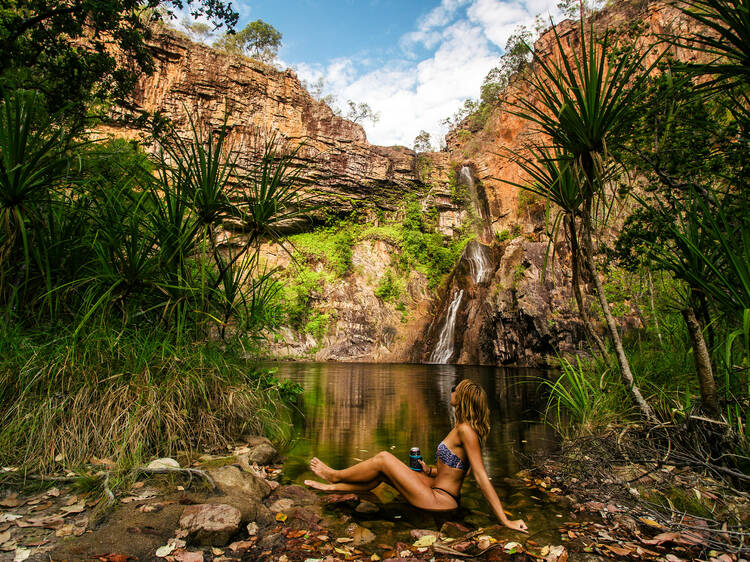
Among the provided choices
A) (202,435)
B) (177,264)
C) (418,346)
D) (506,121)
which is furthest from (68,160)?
(506,121)

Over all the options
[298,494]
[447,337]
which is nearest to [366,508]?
[298,494]

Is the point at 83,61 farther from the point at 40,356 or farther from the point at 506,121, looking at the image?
the point at 506,121

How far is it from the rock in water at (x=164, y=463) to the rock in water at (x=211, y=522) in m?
0.53

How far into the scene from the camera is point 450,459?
2.73 meters

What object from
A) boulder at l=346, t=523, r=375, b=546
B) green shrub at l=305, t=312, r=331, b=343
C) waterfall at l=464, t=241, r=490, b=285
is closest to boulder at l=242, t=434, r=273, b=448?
boulder at l=346, t=523, r=375, b=546

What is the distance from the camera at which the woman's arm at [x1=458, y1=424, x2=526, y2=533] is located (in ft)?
7.69

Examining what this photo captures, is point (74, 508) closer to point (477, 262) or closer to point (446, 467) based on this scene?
point (446, 467)

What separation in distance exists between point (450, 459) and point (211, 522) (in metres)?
1.51

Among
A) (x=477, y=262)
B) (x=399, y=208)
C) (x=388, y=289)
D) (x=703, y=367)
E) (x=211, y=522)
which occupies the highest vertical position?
(x=399, y=208)

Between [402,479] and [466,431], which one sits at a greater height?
[466,431]

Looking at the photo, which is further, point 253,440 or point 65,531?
point 253,440

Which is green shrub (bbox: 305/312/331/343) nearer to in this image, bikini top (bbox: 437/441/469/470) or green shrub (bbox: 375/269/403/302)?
green shrub (bbox: 375/269/403/302)

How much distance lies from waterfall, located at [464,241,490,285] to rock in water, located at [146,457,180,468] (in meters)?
18.7

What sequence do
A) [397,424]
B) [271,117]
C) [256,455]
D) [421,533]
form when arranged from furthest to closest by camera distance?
1. [271,117]
2. [397,424]
3. [256,455]
4. [421,533]
